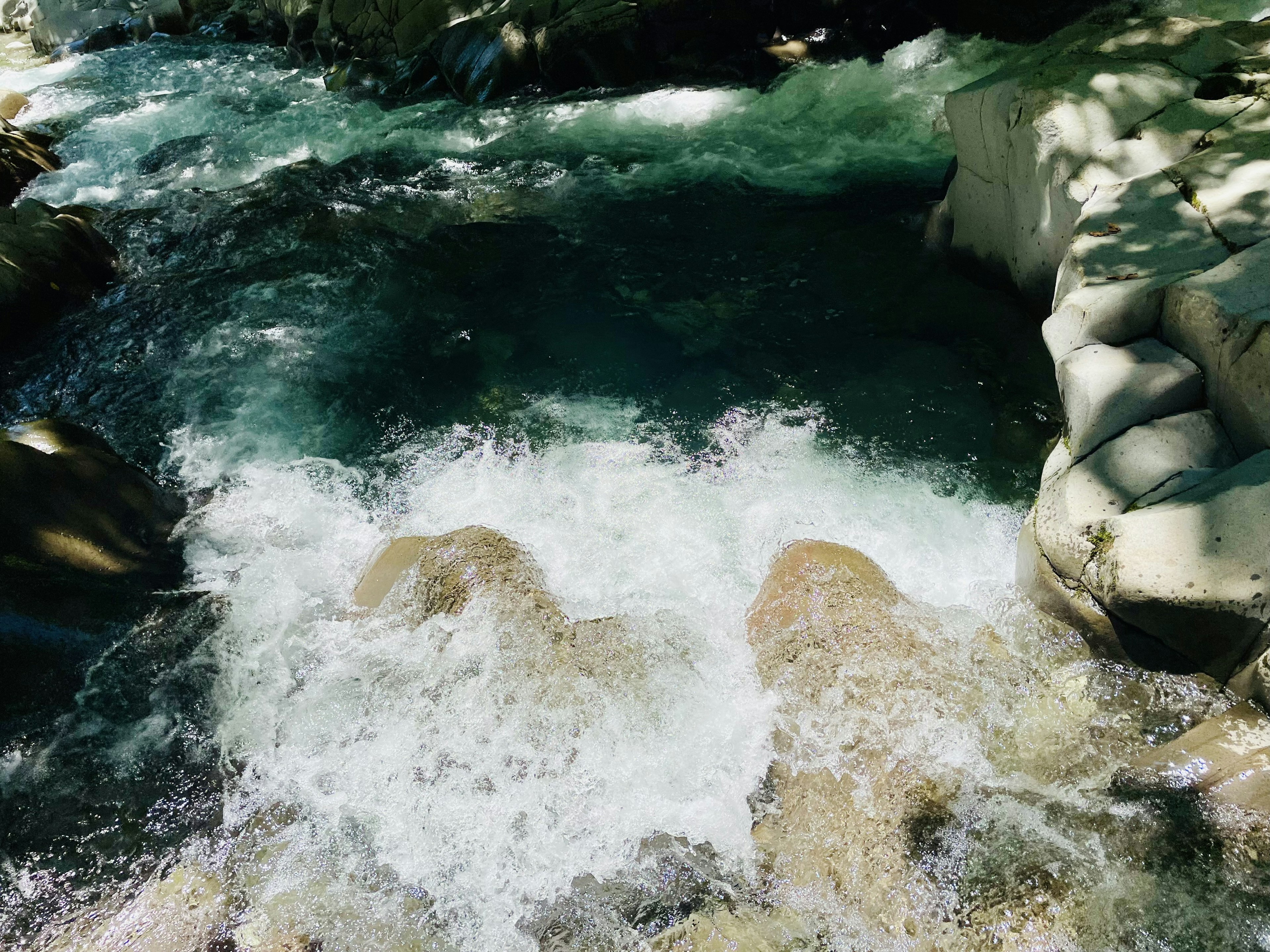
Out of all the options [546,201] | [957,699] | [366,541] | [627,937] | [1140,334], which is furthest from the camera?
[546,201]

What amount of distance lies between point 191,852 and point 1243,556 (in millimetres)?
4155

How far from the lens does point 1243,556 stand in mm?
3059

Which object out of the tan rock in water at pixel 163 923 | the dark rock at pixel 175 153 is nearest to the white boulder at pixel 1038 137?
the tan rock in water at pixel 163 923

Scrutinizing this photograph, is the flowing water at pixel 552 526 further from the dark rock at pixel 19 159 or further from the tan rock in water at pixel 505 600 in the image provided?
the dark rock at pixel 19 159

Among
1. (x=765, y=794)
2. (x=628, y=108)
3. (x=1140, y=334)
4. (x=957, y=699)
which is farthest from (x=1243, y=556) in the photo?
(x=628, y=108)

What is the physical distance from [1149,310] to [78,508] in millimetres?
5498

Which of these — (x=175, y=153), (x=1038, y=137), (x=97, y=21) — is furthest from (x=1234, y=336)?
(x=97, y=21)

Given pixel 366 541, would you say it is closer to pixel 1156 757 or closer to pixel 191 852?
pixel 191 852

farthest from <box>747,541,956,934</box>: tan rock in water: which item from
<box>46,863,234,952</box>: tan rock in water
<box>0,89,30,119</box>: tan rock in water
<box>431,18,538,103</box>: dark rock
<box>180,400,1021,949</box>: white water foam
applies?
<box>0,89,30,119</box>: tan rock in water

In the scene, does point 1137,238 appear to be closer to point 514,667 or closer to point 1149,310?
point 1149,310

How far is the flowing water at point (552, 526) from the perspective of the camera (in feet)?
9.98

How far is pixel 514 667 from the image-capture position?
3.71 meters

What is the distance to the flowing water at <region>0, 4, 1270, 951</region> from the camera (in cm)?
304

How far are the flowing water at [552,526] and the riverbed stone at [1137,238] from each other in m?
1.13
